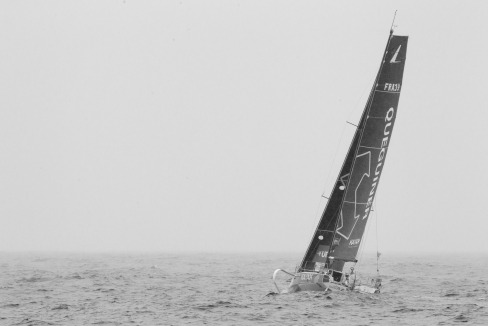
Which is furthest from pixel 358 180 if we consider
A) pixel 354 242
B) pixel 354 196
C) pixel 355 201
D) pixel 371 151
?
pixel 354 242

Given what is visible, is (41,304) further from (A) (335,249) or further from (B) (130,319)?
(A) (335,249)

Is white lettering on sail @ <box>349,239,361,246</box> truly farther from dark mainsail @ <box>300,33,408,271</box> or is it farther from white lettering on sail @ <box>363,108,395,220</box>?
white lettering on sail @ <box>363,108,395,220</box>

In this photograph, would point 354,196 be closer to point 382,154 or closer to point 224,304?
point 382,154

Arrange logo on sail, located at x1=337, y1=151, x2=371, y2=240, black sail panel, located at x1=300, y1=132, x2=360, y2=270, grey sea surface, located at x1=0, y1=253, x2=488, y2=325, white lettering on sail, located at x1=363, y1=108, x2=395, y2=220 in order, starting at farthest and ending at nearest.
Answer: black sail panel, located at x1=300, y1=132, x2=360, y2=270
logo on sail, located at x1=337, y1=151, x2=371, y2=240
white lettering on sail, located at x1=363, y1=108, x2=395, y2=220
grey sea surface, located at x1=0, y1=253, x2=488, y2=325

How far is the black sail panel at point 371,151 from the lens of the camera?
3400 centimetres

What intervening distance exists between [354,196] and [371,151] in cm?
202

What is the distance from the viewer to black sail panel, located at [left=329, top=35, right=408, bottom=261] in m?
34.0

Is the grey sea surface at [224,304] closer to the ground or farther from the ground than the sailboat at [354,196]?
closer to the ground

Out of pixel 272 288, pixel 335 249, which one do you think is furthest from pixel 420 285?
pixel 335 249

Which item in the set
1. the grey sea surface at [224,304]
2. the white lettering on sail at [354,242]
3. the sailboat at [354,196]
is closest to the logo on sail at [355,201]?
the sailboat at [354,196]

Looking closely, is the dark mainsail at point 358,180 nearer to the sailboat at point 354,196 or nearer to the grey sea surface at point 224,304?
the sailboat at point 354,196

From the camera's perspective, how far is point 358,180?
35.2m

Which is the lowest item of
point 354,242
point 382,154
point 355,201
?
point 354,242

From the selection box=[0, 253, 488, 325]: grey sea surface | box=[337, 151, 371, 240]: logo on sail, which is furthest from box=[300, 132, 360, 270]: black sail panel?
box=[0, 253, 488, 325]: grey sea surface
